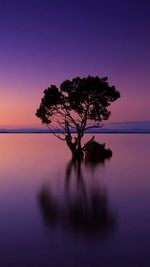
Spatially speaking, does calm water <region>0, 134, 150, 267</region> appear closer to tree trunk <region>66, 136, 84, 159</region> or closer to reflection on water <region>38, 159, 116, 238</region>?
reflection on water <region>38, 159, 116, 238</region>

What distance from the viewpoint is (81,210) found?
13.5m

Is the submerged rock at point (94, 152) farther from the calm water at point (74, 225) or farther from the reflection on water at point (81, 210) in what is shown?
the reflection on water at point (81, 210)

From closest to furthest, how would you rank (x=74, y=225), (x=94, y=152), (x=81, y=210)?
(x=74, y=225) < (x=81, y=210) < (x=94, y=152)

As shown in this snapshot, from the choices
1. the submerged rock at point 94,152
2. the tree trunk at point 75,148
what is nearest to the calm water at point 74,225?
the tree trunk at point 75,148

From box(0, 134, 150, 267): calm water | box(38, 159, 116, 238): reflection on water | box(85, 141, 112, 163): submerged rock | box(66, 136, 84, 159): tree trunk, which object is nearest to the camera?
box(0, 134, 150, 267): calm water

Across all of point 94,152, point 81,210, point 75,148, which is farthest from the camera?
point 94,152

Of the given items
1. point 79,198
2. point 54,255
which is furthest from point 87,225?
point 79,198

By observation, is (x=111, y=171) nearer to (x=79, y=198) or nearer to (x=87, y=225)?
(x=79, y=198)

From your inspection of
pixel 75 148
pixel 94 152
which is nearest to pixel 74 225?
pixel 75 148

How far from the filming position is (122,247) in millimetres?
8805

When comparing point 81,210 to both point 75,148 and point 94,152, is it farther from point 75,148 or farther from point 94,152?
point 94,152

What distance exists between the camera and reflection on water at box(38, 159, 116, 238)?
35.3 feet

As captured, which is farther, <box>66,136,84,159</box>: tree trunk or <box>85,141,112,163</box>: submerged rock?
<box>85,141,112,163</box>: submerged rock

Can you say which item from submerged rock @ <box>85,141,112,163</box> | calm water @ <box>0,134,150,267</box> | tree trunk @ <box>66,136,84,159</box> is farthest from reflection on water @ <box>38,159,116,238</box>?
submerged rock @ <box>85,141,112,163</box>
